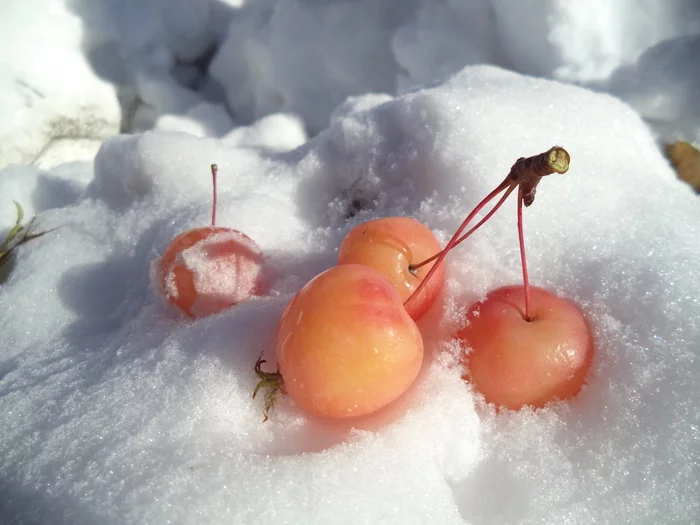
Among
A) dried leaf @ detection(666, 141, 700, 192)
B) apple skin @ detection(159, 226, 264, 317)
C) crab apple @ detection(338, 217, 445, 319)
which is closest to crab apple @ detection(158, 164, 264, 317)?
apple skin @ detection(159, 226, 264, 317)

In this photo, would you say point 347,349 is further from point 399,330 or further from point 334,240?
point 334,240

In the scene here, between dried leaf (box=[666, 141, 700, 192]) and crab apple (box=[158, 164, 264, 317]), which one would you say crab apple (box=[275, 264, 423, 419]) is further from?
dried leaf (box=[666, 141, 700, 192])

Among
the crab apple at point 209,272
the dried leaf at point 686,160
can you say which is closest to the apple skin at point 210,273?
the crab apple at point 209,272

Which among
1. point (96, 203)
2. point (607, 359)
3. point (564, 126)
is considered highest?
point (564, 126)

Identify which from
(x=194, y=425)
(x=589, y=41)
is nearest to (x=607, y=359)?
(x=194, y=425)

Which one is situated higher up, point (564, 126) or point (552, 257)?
point (564, 126)

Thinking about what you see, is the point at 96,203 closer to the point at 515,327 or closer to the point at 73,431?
the point at 73,431
